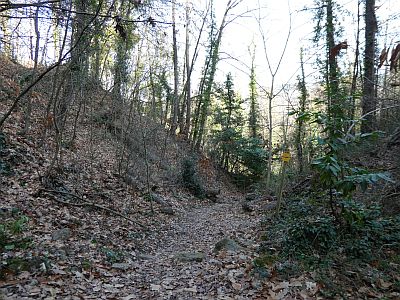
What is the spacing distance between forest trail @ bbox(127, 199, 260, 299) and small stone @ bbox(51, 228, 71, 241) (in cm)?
136

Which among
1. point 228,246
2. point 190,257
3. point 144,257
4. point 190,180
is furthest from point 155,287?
point 190,180

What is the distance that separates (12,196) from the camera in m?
5.99

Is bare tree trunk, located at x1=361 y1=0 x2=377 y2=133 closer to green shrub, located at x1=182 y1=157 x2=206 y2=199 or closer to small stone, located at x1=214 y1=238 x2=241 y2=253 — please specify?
small stone, located at x1=214 y1=238 x2=241 y2=253

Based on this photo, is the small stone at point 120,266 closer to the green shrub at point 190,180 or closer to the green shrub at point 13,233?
the green shrub at point 13,233

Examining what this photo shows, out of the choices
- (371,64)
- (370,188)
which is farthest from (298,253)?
(371,64)

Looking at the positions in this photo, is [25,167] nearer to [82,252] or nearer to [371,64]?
[82,252]

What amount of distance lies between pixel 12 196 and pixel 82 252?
2229 mm

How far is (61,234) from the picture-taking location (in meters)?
5.25

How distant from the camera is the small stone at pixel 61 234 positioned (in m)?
5.09

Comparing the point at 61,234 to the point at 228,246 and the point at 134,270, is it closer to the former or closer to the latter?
the point at 134,270

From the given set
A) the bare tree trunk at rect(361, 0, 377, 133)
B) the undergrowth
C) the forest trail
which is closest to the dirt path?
the forest trail

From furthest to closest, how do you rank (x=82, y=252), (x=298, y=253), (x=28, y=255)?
1. (x=82, y=252)
2. (x=298, y=253)
3. (x=28, y=255)

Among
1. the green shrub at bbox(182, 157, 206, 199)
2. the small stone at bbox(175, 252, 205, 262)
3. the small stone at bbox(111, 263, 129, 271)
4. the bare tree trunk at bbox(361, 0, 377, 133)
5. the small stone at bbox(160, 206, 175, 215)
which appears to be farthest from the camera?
the green shrub at bbox(182, 157, 206, 199)

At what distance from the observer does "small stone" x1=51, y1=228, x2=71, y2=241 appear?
5.09 m
